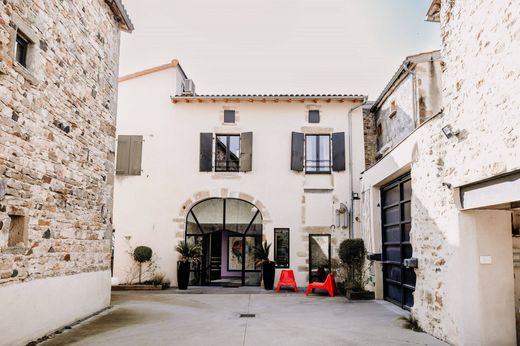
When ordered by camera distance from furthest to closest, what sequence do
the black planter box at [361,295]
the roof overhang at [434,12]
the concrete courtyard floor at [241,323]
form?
the black planter box at [361,295], the roof overhang at [434,12], the concrete courtyard floor at [241,323]

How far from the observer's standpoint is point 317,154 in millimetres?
12930

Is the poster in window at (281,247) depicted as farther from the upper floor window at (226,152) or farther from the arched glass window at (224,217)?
A: the upper floor window at (226,152)

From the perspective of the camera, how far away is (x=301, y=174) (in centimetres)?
1271

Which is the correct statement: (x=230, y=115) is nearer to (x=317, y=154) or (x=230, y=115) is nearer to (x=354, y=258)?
→ (x=317, y=154)

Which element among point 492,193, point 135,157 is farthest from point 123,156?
point 492,193

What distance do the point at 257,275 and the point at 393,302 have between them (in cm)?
472

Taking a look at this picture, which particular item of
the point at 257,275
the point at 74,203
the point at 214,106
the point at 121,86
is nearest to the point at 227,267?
the point at 257,275

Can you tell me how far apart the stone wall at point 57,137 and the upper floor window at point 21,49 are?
0.27 ft

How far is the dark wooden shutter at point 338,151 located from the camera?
12.7 metres

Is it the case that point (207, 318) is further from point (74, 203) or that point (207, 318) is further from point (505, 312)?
point (505, 312)

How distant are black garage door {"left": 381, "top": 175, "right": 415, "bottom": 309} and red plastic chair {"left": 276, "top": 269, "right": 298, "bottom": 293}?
8.11ft

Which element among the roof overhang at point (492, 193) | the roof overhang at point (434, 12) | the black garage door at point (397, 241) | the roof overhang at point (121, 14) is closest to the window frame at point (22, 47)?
the roof overhang at point (121, 14)

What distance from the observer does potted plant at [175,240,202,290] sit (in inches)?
460

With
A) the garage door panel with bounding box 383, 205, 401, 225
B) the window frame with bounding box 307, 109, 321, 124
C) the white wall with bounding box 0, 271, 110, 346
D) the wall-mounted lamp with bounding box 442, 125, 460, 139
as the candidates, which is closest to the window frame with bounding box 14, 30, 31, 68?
the white wall with bounding box 0, 271, 110, 346
